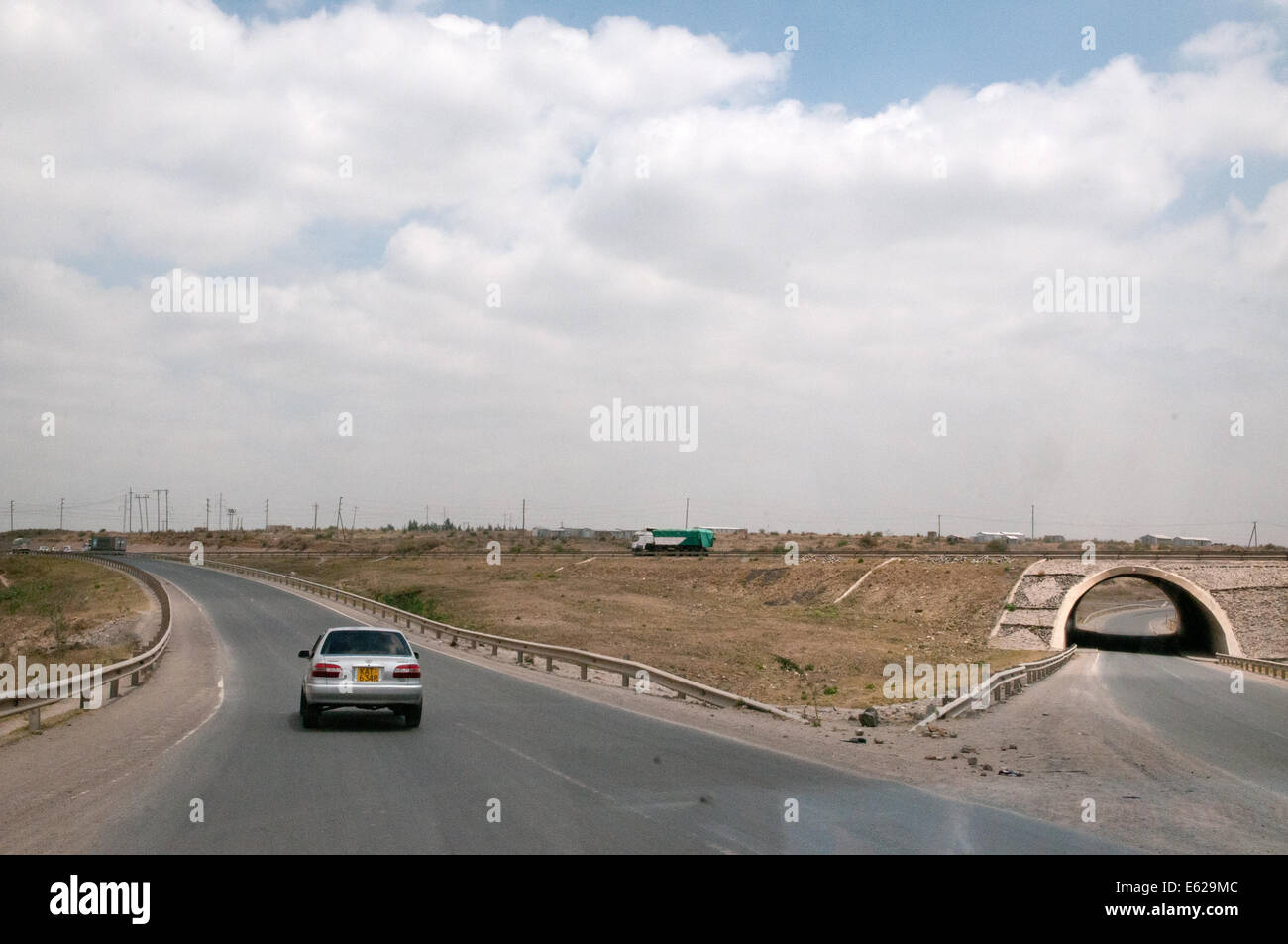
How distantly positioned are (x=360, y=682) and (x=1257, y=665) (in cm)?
4885

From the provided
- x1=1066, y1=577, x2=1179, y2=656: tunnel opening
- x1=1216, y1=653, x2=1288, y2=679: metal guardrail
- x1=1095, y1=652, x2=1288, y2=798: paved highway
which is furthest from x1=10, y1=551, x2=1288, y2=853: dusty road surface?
x1=1066, y1=577, x2=1179, y2=656: tunnel opening

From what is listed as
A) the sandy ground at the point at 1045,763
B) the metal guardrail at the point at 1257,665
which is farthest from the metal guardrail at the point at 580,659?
the metal guardrail at the point at 1257,665

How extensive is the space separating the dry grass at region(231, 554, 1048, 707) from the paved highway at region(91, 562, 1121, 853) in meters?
14.6

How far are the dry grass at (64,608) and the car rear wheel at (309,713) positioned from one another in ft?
56.2

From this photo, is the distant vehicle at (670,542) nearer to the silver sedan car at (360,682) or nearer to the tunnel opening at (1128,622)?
the tunnel opening at (1128,622)

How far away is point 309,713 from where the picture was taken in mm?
16469

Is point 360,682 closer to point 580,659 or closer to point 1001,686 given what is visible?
point 580,659

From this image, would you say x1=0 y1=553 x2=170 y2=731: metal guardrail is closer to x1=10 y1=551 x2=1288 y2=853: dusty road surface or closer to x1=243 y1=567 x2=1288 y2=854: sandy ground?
x1=10 y1=551 x2=1288 y2=853: dusty road surface

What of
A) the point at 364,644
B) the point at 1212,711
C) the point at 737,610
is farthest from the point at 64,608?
the point at 1212,711

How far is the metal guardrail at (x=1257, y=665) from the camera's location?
1823 inches

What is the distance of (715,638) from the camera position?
41.1 m
